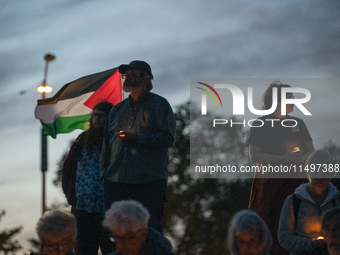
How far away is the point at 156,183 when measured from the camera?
5160 millimetres

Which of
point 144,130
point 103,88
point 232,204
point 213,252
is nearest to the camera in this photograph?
point 144,130

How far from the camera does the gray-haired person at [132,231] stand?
3840mm

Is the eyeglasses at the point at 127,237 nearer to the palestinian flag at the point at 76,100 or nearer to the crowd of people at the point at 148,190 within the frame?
the crowd of people at the point at 148,190

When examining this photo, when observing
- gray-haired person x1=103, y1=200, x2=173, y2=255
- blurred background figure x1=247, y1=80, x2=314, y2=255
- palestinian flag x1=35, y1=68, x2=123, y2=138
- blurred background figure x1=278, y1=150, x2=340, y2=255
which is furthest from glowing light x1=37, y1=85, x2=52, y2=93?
gray-haired person x1=103, y1=200, x2=173, y2=255

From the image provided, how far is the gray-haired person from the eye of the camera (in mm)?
3840

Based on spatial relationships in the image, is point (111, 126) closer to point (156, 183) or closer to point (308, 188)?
point (156, 183)

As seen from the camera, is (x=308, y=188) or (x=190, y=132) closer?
(x=308, y=188)

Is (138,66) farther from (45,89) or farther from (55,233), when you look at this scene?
(45,89)

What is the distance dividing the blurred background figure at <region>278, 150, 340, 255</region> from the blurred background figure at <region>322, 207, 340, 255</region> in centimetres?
58

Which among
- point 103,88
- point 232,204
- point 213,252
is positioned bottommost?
point 213,252

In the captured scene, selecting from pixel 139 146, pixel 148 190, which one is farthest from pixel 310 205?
pixel 139 146

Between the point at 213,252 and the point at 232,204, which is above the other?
the point at 232,204

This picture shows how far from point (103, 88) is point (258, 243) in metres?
6.06

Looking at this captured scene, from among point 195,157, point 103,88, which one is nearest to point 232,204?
point 195,157
